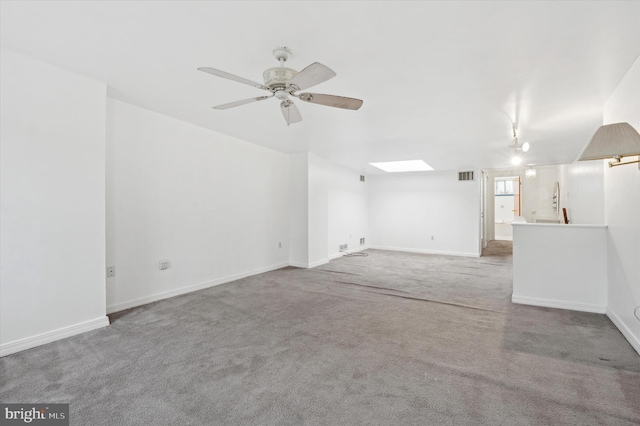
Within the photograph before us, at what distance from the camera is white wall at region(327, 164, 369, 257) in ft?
23.8

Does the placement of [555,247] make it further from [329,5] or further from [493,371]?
[329,5]

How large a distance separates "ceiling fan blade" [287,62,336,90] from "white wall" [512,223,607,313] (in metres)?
3.29

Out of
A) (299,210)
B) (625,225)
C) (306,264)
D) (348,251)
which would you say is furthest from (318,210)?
(625,225)

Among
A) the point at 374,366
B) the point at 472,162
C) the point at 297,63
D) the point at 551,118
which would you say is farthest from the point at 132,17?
the point at 472,162

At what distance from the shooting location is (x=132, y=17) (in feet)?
6.21

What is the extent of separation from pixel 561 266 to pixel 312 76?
12.3 ft

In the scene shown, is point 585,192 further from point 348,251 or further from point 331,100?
point 331,100

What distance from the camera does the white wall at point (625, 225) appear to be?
2.43m

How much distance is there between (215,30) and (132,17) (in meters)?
0.51

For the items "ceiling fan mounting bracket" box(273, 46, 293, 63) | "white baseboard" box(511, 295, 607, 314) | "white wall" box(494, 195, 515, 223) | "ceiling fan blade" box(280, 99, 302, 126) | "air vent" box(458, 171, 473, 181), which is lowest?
"white baseboard" box(511, 295, 607, 314)

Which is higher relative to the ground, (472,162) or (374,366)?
(472,162)

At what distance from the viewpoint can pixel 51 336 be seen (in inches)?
102

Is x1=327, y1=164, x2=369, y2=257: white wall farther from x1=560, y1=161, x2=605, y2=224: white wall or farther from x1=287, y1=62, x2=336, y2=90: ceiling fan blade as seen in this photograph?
x1=287, y1=62, x2=336, y2=90: ceiling fan blade

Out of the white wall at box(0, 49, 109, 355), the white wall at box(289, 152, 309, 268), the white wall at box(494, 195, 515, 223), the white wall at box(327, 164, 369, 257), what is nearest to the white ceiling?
the white wall at box(0, 49, 109, 355)
